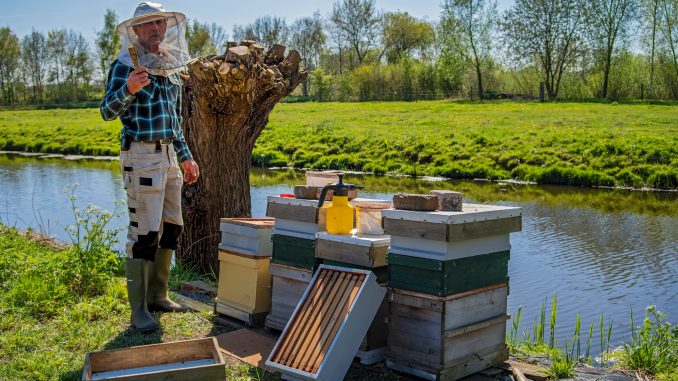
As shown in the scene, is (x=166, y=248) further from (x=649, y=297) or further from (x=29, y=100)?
(x=29, y=100)

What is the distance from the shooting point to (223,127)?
799 centimetres

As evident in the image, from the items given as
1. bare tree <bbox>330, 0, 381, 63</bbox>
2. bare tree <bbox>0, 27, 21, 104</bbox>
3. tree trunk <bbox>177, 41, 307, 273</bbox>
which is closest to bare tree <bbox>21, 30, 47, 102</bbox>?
bare tree <bbox>0, 27, 21, 104</bbox>

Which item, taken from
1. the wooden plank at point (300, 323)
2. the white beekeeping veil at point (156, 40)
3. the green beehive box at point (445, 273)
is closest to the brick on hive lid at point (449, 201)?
the green beehive box at point (445, 273)

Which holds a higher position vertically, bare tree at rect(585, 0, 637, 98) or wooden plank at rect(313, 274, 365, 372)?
bare tree at rect(585, 0, 637, 98)

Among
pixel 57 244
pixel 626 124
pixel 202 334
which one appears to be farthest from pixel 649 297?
pixel 626 124

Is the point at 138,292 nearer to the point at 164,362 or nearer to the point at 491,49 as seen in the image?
the point at 164,362

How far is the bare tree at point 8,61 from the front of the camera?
2525 inches

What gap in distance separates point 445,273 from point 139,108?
254 centimetres

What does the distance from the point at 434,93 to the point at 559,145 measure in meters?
30.1

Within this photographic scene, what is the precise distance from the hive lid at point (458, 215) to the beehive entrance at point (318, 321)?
1.52 ft

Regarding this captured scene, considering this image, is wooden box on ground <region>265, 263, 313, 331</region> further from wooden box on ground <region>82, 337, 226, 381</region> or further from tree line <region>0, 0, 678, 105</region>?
tree line <region>0, 0, 678, 105</region>

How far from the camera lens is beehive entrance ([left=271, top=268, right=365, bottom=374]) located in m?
4.23

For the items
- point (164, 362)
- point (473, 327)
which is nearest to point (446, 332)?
point (473, 327)

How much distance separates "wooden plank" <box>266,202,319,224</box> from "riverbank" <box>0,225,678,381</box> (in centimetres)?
106
